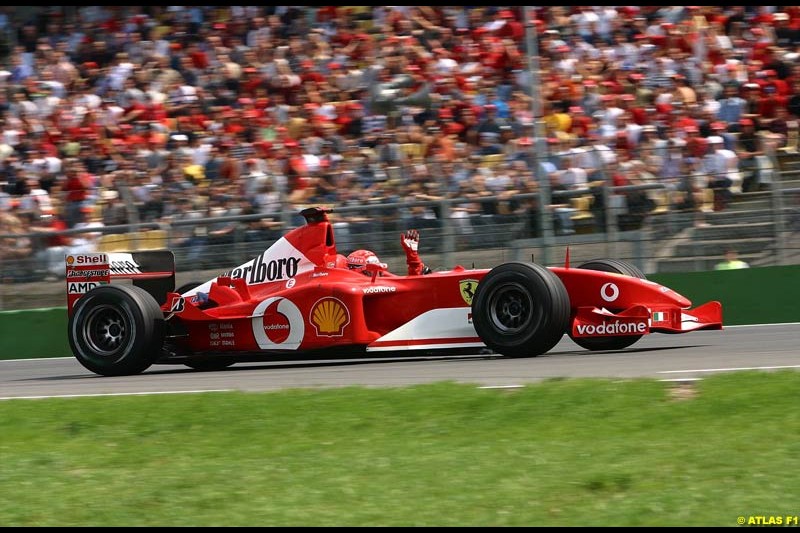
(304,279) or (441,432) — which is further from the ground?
(304,279)

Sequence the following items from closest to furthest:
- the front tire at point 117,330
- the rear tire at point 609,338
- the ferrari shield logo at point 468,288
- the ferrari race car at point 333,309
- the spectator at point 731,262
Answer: the ferrari race car at point 333,309
the ferrari shield logo at point 468,288
the rear tire at point 609,338
the front tire at point 117,330
the spectator at point 731,262

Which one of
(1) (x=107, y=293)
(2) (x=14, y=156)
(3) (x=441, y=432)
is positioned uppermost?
(2) (x=14, y=156)

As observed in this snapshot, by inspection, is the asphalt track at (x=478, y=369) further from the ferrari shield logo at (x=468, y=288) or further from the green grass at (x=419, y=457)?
the green grass at (x=419, y=457)

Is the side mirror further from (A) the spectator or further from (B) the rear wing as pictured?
(A) the spectator

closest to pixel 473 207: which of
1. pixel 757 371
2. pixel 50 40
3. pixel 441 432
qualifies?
pixel 757 371

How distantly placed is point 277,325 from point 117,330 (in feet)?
5.10

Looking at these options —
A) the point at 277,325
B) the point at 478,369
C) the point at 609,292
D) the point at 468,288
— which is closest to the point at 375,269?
the point at 468,288

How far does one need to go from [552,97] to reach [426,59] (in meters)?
2.18

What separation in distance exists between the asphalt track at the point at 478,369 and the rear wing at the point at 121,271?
80 cm

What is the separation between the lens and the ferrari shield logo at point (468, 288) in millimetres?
9648

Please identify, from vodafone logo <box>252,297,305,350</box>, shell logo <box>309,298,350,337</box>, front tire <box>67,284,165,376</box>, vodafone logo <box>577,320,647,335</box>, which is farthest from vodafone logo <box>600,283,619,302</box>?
front tire <box>67,284,165,376</box>

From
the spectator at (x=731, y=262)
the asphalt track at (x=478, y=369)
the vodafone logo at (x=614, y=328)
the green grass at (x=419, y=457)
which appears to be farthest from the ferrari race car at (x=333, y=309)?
the spectator at (x=731, y=262)

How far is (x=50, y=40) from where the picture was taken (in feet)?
64.6

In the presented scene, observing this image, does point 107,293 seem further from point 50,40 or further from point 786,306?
point 50,40
